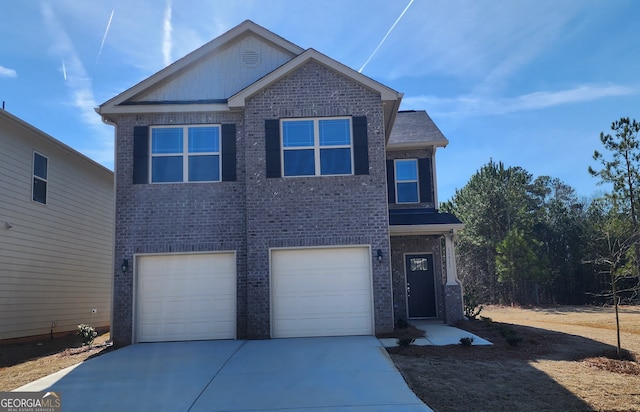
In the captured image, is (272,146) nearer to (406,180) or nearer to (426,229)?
(426,229)

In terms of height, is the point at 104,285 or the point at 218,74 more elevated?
the point at 218,74

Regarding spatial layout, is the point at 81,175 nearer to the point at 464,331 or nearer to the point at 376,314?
the point at 376,314

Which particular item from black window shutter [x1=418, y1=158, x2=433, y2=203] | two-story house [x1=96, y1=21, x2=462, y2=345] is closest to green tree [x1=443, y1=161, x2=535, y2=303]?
black window shutter [x1=418, y1=158, x2=433, y2=203]

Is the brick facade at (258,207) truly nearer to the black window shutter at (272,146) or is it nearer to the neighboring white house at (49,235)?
the black window shutter at (272,146)

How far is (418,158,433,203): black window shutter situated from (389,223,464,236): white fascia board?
1.92 meters

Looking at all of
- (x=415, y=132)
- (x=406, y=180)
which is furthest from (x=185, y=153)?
(x=415, y=132)

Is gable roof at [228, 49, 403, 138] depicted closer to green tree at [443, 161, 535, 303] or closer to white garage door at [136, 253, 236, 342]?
white garage door at [136, 253, 236, 342]

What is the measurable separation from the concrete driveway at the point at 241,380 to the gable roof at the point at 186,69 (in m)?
5.76

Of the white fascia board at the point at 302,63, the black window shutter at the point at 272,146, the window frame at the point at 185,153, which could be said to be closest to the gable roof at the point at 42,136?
the window frame at the point at 185,153

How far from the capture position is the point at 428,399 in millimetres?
6652

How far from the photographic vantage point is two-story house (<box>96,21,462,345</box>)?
11.9 meters

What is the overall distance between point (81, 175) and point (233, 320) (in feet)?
27.6

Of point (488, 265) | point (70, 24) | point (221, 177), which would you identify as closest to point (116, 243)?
point (221, 177)

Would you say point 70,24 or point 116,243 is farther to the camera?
point 116,243
